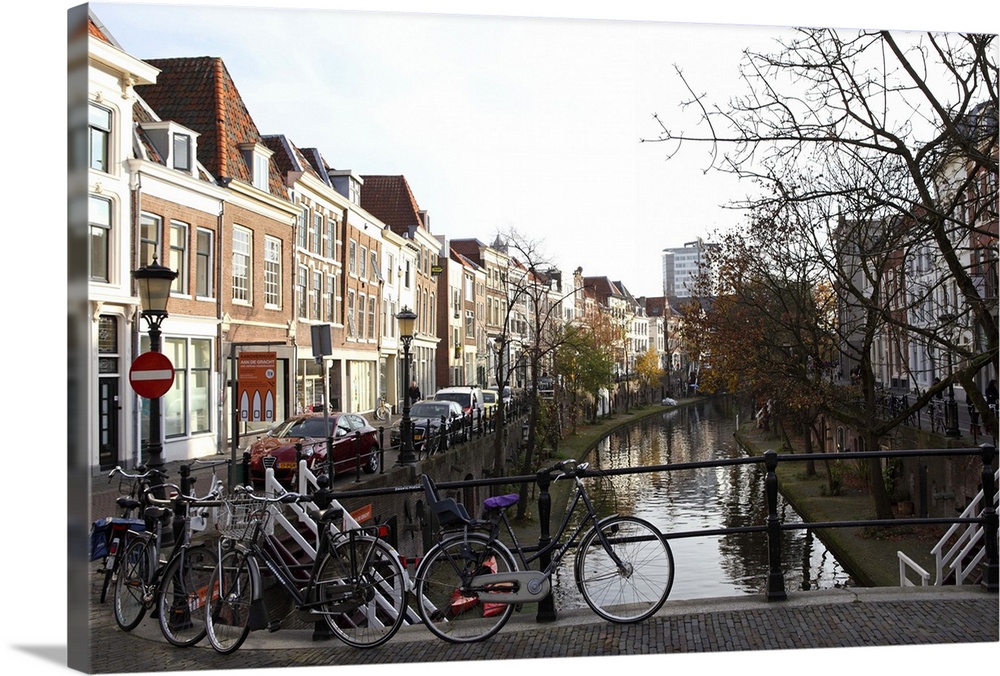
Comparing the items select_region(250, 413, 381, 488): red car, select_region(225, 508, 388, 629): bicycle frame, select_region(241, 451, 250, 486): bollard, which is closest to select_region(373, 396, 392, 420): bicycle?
select_region(250, 413, 381, 488): red car

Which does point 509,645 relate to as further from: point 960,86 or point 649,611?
point 960,86

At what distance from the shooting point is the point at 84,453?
15.5ft

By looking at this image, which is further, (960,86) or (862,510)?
(862,510)

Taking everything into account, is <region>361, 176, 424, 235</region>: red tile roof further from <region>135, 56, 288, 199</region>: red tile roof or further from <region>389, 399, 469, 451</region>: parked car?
<region>389, 399, 469, 451</region>: parked car

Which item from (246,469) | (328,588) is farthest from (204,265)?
(328,588)

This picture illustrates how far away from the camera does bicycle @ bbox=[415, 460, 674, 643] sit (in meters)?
4.80

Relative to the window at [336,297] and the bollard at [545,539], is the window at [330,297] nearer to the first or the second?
the window at [336,297]

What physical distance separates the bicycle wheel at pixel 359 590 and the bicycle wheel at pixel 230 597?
38 centimetres

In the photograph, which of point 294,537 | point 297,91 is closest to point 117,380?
point 294,537

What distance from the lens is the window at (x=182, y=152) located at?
21.9 ft

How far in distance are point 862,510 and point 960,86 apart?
1107 cm

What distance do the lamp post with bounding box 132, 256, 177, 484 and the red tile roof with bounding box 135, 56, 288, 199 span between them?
101 cm

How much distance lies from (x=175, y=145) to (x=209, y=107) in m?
0.79

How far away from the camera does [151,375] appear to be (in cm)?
545
